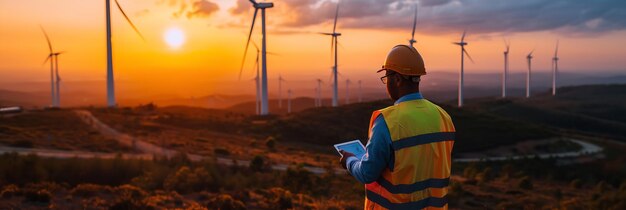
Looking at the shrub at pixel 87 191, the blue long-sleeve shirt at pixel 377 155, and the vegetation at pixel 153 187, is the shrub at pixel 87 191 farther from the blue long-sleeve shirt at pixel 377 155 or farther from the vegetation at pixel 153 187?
the blue long-sleeve shirt at pixel 377 155

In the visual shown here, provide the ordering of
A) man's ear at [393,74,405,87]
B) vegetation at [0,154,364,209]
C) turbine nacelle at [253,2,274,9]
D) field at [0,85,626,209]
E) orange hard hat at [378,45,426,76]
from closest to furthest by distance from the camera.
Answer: orange hard hat at [378,45,426,76] → man's ear at [393,74,405,87] → vegetation at [0,154,364,209] → field at [0,85,626,209] → turbine nacelle at [253,2,274,9]

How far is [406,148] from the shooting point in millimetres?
4395

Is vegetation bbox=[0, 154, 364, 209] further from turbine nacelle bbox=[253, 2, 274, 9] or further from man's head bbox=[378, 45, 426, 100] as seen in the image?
turbine nacelle bbox=[253, 2, 274, 9]

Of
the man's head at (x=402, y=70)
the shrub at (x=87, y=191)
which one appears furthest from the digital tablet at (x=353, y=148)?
the shrub at (x=87, y=191)

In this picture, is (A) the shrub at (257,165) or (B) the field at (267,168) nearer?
(B) the field at (267,168)

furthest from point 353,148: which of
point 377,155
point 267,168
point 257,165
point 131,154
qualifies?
point 131,154

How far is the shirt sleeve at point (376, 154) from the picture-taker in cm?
443

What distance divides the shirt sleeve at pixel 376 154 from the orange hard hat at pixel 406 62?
1.76 feet

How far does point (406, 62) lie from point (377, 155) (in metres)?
0.93

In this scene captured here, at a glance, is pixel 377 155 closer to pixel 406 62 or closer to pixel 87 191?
pixel 406 62

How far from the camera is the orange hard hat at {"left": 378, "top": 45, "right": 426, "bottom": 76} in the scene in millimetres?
4676

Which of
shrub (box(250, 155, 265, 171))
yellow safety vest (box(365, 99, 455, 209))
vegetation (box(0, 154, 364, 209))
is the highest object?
yellow safety vest (box(365, 99, 455, 209))

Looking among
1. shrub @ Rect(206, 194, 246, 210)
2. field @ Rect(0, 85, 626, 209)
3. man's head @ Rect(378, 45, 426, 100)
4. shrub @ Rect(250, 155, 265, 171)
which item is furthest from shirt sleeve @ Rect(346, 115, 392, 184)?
shrub @ Rect(250, 155, 265, 171)

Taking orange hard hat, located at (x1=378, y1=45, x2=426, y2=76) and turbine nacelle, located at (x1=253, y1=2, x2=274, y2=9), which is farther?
turbine nacelle, located at (x1=253, y1=2, x2=274, y2=9)
